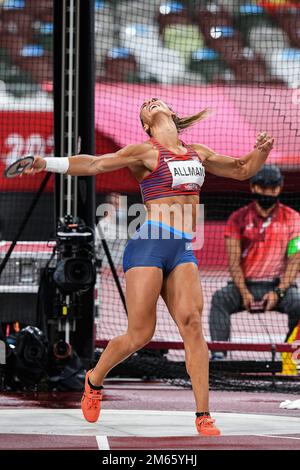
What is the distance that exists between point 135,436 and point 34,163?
5.76 ft

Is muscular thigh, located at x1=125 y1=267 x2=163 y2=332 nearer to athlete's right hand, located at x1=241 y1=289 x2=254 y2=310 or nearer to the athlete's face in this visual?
the athlete's face

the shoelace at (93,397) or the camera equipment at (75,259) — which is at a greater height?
the camera equipment at (75,259)

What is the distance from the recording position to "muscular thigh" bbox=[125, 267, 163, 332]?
6.52 m

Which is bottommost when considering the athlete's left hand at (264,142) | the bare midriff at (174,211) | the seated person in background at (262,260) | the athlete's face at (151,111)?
the bare midriff at (174,211)

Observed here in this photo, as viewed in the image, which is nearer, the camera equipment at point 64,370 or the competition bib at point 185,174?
the competition bib at point 185,174

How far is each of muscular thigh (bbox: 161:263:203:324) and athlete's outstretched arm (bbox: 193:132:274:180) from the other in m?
0.75

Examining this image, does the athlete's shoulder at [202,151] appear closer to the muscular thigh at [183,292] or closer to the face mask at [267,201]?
the muscular thigh at [183,292]

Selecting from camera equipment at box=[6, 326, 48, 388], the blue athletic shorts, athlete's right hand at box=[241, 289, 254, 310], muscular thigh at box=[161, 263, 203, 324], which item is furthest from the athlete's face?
athlete's right hand at box=[241, 289, 254, 310]

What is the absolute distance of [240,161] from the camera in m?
6.98

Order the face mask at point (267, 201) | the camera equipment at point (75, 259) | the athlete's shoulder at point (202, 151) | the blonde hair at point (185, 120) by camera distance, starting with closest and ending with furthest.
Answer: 1. the athlete's shoulder at point (202, 151)
2. the blonde hair at point (185, 120)
3. the camera equipment at point (75, 259)
4. the face mask at point (267, 201)

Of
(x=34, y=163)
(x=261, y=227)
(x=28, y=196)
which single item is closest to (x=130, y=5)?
(x=28, y=196)

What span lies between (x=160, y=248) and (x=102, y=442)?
126cm

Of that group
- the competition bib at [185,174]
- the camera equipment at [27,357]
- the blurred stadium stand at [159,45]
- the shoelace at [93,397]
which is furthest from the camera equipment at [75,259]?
the blurred stadium stand at [159,45]

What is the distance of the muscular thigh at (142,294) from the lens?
652 centimetres
